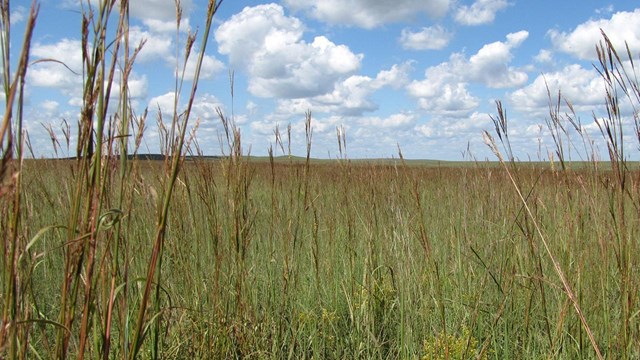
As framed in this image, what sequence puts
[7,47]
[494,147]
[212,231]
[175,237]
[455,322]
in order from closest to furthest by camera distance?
[7,47], [494,147], [212,231], [175,237], [455,322]

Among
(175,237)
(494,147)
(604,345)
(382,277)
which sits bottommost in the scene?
(604,345)

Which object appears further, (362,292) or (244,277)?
(362,292)

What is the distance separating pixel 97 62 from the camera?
32.8 inches

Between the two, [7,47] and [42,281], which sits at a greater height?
[7,47]

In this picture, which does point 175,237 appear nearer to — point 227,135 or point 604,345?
point 227,135

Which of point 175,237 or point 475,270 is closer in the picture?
point 175,237

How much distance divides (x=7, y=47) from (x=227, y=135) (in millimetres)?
1167

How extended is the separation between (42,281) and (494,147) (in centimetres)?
279

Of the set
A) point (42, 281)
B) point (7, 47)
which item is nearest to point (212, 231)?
point (7, 47)

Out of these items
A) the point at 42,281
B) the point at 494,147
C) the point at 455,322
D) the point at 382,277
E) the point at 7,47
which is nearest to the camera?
the point at 7,47

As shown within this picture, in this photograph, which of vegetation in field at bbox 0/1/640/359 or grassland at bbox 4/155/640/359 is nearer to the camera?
vegetation in field at bbox 0/1/640/359

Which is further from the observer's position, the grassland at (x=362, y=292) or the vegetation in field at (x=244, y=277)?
the grassland at (x=362, y=292)

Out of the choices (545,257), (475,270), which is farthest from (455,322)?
(545,257)

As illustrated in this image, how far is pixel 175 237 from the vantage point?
2.01m
